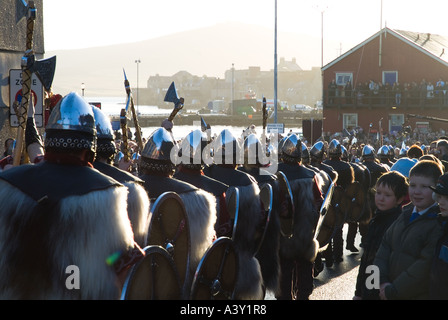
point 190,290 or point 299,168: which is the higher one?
point 299,168

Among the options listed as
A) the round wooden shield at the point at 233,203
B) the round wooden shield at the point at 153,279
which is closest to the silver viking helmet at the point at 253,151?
the round wooden shield at the point at 233,203

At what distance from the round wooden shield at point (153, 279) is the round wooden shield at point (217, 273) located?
25 centimetres

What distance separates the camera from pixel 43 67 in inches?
214

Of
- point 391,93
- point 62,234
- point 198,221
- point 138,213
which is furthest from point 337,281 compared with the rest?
point 391,93

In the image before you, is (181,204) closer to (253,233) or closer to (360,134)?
(253,233)

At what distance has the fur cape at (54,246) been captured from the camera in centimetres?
351

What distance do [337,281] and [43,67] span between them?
18.4 feet

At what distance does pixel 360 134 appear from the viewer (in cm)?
4175

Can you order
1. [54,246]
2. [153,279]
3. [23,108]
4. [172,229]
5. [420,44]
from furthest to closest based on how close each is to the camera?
[420,44] < [23,108] < [172,229] < [153,279] < [54,246]

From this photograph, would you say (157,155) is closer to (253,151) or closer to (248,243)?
(248,243)

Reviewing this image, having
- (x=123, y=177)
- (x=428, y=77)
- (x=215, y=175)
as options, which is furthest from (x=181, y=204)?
Answer: (x=428, y=77)

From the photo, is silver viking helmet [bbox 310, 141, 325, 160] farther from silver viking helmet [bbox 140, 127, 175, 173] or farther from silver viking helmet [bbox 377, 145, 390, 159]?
silver viking helmet [bbox 140, 127, 175, 173]
